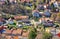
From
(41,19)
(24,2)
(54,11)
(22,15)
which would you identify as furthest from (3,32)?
(24,2)

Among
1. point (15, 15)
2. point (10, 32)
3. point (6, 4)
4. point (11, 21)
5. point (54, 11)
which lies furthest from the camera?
point (6, 4)

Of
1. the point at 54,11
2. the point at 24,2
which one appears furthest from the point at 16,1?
the point at 54,11

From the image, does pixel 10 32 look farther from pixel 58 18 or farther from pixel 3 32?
pixel 58 18

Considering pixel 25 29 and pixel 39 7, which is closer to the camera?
pixel 25 29

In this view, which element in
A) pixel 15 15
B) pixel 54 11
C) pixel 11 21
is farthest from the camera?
pixel 54 11

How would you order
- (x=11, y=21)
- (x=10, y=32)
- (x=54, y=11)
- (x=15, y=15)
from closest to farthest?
(x=10, y=32), (x=11, y=21), (x=15, y=15), (x=54, y=11)

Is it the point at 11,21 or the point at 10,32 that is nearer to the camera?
the point at 10,32

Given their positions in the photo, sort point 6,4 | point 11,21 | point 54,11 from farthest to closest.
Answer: point 6,4, point 54,11, point 11,21

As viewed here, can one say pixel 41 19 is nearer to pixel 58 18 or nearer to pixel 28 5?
pixel 58 18
